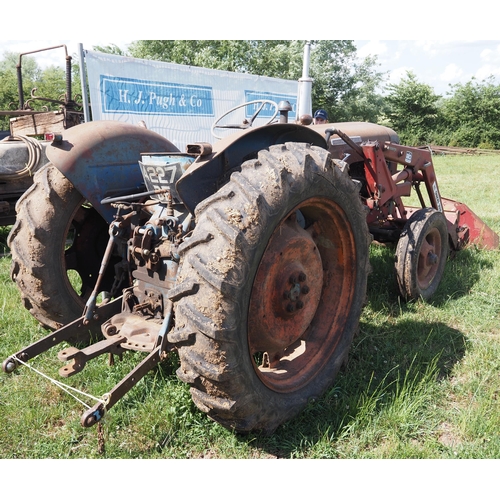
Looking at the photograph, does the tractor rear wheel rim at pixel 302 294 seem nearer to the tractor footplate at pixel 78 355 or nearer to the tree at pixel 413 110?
the tractor footplate at pixel 78 355

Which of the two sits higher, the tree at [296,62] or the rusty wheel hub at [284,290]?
the tree at [296,62]

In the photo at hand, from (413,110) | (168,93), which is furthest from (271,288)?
(413,110)

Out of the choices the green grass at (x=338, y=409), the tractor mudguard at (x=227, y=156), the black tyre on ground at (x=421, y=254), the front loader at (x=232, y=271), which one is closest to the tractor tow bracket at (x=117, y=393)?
the front loader at (x=232, y=271)

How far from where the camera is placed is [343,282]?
116 inches

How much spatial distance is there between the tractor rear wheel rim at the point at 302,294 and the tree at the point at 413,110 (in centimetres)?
2799

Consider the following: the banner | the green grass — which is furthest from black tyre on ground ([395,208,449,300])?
the banner

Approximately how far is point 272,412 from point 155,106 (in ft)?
21.5

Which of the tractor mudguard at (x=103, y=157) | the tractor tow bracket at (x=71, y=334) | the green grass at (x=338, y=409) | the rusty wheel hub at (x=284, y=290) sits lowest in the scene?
the green grass at (x=338, y=409)

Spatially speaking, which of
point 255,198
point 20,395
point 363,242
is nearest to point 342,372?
point 363,242

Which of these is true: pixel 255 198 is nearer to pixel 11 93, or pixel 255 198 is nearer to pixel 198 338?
pixel 198 338

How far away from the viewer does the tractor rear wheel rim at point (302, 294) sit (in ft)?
8.24

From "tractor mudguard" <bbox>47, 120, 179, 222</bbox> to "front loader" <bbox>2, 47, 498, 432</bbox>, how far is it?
1 centimetres

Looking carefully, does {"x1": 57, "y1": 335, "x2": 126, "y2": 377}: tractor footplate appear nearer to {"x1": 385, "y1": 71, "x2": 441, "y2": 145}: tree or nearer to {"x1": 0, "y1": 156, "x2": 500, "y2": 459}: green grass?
{"x1": 0, "y1": 156, "x2": 500, "y2": 459}: green grass

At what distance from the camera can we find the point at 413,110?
2923 cm
